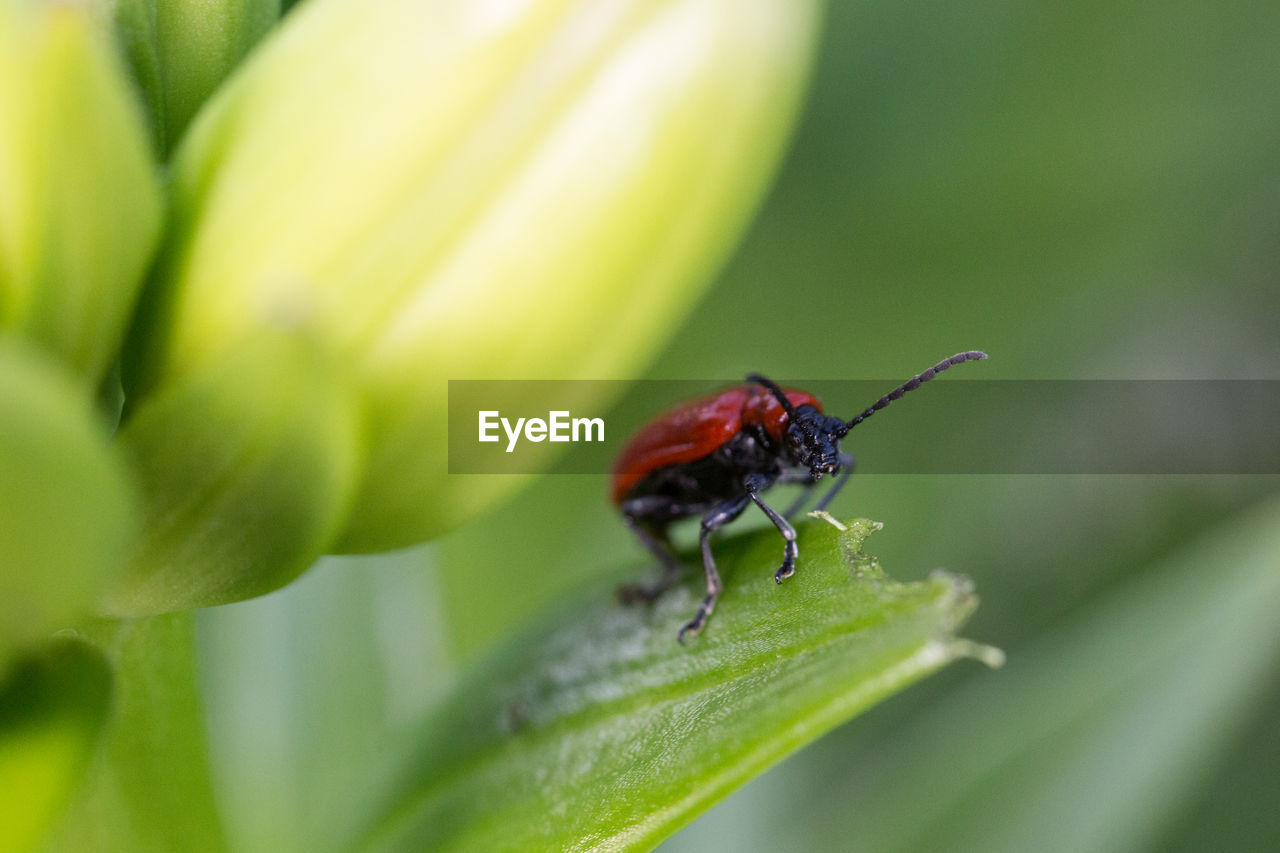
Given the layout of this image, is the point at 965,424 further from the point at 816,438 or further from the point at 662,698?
the point at 662,698

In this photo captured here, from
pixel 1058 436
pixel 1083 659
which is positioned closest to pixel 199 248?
pixel 1083 659

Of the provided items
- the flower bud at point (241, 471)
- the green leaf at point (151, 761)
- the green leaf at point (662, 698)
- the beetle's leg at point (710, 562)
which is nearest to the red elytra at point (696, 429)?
the beetle's leg at point (710, 562)

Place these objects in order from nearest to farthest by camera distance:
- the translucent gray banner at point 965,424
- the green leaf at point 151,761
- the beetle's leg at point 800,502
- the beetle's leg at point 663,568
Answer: the translucent gray banner at point 965,424 → the green leaf at point 151,761 → the beetle's leg at point 663,568 → the beetle's leg at point 800,502

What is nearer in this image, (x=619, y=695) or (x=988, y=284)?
(x=619, y=695)

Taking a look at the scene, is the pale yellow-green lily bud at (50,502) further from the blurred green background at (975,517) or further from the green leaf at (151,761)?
the blurred green background at (975,517)

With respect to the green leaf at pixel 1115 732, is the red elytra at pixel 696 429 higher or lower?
higher

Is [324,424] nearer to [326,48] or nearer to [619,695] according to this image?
[326,48]

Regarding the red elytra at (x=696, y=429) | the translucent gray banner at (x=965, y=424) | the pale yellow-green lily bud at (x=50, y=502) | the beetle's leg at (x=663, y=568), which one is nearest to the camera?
the pale yellow-green lily bud at (x=50, y=502)
